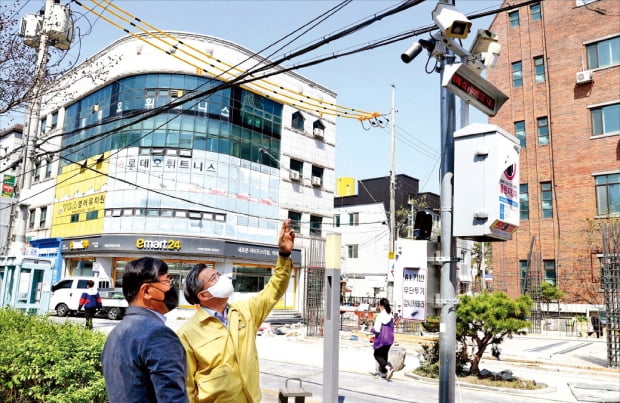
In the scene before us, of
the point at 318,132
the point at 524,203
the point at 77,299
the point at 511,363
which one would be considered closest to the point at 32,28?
the point at 77,299

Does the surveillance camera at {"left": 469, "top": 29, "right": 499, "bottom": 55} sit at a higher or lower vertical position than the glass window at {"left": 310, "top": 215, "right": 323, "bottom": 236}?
A: lower

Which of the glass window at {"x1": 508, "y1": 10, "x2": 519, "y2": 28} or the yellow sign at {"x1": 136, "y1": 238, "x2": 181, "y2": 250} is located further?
the glass window at {"x1": 508, "y1": 10, "x2": 519, "y2": 28}

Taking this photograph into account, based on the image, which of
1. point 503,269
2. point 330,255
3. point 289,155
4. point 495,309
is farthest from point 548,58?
point 330,255

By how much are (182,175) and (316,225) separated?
10.9 metres

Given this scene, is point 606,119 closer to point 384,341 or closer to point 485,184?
point 384,341

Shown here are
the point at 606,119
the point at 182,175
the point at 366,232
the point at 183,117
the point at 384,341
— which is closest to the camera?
the point at 384,341

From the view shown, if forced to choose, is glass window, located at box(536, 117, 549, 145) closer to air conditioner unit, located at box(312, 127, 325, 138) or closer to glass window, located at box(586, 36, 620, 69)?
glass window, located at box(586, 36, 620, 69)

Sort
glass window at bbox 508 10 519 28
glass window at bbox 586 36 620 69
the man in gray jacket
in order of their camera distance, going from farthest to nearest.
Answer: glass window at bbox 508 10 519 28, glass window at bbox 586 36 620 69, the man in gray jacket

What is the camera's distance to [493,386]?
10234mm

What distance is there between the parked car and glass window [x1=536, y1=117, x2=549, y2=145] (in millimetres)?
25229

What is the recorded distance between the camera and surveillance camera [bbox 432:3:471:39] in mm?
4645

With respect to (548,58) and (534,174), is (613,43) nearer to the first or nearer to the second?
(548,58)

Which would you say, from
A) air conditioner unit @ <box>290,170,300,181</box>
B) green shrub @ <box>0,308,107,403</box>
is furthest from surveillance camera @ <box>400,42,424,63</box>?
air conditioner unit @ <box>290,170,300,181</box>

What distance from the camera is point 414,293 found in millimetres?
4664
